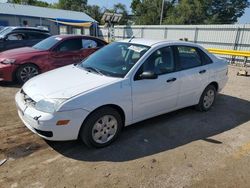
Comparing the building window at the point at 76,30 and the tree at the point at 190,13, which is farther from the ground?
the tree at the point at 190,13

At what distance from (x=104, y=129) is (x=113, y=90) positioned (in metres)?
0.62

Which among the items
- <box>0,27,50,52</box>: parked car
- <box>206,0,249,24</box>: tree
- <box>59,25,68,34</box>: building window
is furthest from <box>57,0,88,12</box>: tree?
<box>0,27,50,52</box>: parked car

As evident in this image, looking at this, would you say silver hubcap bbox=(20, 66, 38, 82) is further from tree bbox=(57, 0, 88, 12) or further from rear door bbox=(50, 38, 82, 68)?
tree bbox=(57, 0, 88, 12)

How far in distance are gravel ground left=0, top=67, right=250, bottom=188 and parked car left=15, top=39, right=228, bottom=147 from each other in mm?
331

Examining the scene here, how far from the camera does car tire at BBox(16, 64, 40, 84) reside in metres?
7.30

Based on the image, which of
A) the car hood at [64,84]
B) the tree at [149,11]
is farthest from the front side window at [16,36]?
the tree at [149,11]

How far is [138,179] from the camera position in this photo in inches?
127

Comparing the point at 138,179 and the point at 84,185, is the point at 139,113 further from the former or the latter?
the point at 84,185

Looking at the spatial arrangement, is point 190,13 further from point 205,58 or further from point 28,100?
point 28,100

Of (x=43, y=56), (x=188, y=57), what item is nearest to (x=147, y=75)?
(x=188, y=57)

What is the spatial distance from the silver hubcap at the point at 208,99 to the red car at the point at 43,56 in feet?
14.4

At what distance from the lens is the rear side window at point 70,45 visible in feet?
26.1

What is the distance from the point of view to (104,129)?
3.88 m

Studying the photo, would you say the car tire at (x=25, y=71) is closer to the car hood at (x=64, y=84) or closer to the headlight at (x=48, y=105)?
the car hood at (x=64, y=84)
